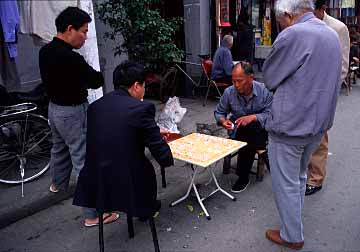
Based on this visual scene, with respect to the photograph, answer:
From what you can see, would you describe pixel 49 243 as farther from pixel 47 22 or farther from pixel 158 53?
pixel 158 53

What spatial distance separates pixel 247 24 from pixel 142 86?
7678 mm

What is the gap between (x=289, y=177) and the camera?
8.69 feet

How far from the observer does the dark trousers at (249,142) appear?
12.6ft

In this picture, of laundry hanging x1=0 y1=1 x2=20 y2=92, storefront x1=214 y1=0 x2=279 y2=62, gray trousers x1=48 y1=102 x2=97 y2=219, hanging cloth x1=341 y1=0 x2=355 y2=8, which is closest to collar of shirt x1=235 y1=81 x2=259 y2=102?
gray trousers x1=48 y1=102 x2=97 y2=219

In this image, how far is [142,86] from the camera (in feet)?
8.41

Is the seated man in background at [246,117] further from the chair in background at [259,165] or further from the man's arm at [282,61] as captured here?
the man's arm at [282,61]

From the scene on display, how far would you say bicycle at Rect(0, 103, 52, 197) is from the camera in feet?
13.3

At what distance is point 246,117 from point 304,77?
1.43 m

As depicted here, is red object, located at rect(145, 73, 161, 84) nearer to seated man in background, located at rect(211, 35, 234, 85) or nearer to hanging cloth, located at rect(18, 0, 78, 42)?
seated man in background, located at rect(211, 35, 234, 85)

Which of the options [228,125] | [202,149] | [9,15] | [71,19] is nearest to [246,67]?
[228,125]

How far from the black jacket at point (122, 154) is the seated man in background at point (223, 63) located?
16.0 feet

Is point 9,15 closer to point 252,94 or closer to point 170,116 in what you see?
point 252,94

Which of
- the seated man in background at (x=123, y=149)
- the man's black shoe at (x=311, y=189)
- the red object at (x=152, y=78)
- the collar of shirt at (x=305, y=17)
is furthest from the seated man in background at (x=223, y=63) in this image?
the seated man in background at (x=123, y=149)

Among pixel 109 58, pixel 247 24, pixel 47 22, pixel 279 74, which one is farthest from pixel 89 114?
pixel 247 24
